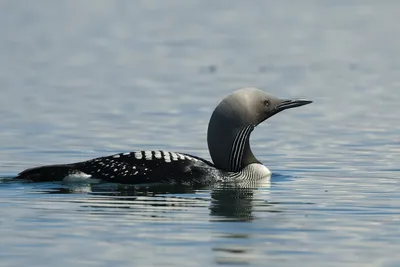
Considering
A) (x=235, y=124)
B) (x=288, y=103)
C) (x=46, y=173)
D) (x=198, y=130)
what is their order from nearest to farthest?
(x=46, y=173) → (x=235, y=124) → (x=288, y=103) → (x=198, y=130)

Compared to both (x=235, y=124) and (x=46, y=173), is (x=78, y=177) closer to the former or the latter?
(x=46, y=173)

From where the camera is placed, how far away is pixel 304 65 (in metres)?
21.6

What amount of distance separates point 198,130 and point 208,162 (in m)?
3.62

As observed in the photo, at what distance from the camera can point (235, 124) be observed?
36.5 feet

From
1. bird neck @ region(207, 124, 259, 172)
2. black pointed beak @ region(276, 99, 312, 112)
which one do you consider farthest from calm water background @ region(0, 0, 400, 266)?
black pointed beak @ region(276, 99, 312, 112)

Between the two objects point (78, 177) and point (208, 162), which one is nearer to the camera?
point (78, 177)

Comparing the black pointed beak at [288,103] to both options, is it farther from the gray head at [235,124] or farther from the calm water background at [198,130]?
the calm water background at [198,130]

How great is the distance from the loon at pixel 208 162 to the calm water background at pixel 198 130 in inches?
6.0

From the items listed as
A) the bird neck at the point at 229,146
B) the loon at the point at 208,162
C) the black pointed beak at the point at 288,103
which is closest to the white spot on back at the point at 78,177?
the loon at the point at 208,162

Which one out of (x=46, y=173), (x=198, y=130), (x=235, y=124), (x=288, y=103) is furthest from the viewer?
(x=198, y=130)

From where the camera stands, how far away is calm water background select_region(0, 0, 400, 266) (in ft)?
27.0

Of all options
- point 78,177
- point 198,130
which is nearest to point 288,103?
point 78,177

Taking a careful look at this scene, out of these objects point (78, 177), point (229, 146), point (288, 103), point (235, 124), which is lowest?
point (78, 177)

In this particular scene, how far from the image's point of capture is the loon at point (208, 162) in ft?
35.2
